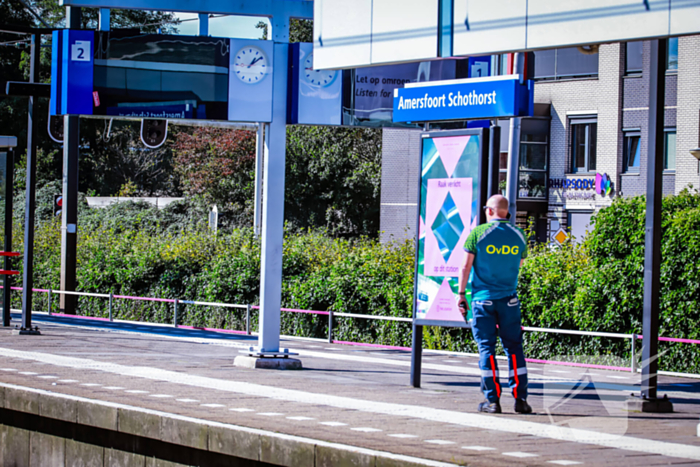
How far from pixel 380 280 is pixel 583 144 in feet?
65.7

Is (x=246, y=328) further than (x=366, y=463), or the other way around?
(x=246, y=328)

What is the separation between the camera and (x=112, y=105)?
1074 centimetres

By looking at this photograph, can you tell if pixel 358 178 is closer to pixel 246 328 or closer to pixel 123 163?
pixel 123 163

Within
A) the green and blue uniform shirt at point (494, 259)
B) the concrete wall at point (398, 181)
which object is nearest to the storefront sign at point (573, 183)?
the concrete wall at point (398, 181)

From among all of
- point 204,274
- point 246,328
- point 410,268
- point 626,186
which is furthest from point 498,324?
point 626,186

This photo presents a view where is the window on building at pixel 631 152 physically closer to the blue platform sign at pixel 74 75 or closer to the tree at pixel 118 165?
the blue platform sign at pixel 74 75

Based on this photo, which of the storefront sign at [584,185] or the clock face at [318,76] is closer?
the clock face at [318,76]

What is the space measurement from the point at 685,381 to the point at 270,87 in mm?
6069

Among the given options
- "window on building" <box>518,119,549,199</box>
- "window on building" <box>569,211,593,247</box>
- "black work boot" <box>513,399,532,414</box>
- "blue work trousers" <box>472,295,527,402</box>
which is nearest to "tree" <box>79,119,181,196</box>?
"window on building" <box>518,119,549,199</box>

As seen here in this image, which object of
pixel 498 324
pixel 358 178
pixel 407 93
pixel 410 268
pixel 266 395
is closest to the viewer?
pixel 498 324

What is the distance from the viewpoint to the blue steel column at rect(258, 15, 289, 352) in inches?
427

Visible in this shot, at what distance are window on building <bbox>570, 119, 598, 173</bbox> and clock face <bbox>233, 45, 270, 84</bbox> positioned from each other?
25150mm

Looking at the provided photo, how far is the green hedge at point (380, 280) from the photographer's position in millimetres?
12375

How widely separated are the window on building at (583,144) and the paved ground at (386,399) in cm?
2224
